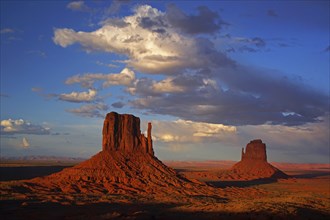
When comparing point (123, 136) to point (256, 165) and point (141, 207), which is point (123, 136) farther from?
point (256, 165)

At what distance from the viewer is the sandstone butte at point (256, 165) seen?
119812 mm

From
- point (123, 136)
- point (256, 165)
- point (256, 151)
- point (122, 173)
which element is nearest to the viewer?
point (122, 173)

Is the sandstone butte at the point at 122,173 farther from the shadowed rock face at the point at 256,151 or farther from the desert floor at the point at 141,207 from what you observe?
the shadowed rock face at the point at 256,151

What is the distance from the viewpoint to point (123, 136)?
247 feet

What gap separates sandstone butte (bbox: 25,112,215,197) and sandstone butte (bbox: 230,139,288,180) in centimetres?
5199

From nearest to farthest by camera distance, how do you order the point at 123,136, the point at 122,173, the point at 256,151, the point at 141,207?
the point at 141,207, the point at 122,173, the point at 123,136, the point at 256,151

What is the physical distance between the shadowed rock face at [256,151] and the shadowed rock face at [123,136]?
205ft

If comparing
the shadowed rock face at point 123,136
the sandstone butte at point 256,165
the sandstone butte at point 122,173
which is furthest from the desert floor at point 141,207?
the sandstone butte at point 256,165

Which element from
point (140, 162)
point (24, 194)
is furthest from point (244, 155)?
point (24, 194)

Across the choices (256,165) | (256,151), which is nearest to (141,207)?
(256,165)

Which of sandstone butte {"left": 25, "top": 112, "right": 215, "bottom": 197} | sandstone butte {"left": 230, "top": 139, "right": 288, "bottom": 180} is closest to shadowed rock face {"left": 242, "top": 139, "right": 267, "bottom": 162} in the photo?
sandstone butte {"left": 230, "top": 139, "right": 288, "bottom": 180}

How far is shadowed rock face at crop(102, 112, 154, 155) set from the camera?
74575mm

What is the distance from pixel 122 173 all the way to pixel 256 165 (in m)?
70.1

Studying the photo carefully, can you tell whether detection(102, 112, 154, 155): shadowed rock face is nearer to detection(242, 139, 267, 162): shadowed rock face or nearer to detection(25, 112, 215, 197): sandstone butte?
detection(25, 112, 215, 197): sandstone butte
